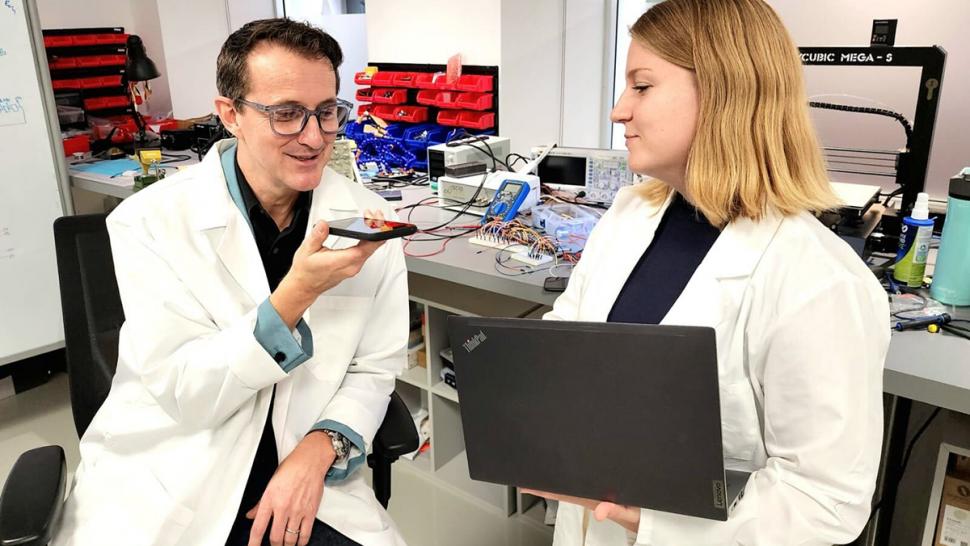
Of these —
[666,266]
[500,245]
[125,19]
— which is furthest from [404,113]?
[666,266]

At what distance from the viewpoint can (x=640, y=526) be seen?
1.01 metres

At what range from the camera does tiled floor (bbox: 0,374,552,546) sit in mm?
2178

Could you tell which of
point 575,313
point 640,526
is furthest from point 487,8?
point 640,526

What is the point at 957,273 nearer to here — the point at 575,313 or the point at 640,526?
the point at 575,313

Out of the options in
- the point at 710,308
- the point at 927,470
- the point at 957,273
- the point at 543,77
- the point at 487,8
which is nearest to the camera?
the point at 710,308

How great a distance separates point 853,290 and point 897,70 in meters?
1.86

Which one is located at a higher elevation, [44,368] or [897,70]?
[897,70]

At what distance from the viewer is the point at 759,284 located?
1.00 m

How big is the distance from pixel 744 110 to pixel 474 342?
504 millimetres

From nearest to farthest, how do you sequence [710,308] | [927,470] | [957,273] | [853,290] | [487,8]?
[853,290] → [710,308] → [957,273] → [927,470] → [487,8]

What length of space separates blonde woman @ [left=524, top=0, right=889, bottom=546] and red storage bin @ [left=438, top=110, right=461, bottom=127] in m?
2.08

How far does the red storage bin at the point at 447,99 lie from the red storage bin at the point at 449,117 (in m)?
0.03

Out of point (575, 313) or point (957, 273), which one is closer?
point (575, 313)

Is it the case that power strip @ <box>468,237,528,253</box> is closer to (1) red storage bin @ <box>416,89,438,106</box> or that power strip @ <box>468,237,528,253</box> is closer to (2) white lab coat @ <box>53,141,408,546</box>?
(2) white lab coat @ <box>53,141,408,546</box>
